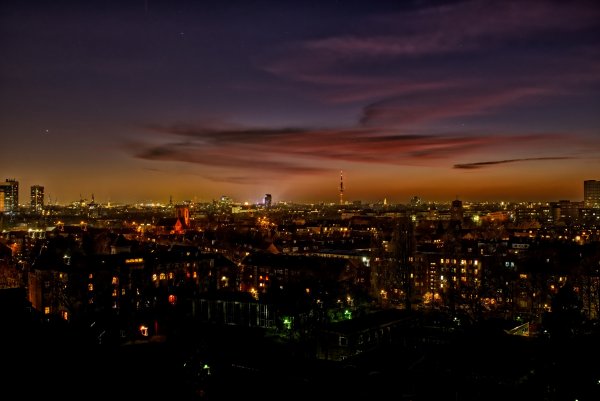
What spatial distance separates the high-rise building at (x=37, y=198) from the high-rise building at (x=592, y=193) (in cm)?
13585

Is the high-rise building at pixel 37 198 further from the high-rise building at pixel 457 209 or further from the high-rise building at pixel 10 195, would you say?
the high-rise building at pixel 457 209

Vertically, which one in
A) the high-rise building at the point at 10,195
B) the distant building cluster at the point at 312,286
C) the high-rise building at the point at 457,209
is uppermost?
the high-rise building at the point at 10,195

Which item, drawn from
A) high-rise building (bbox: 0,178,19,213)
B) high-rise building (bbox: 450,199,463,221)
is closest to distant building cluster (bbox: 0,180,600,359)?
high-rise building (bbox: 450,199,463,221)

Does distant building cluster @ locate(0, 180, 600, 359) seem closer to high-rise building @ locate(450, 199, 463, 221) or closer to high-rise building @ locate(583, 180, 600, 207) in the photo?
high-rise building @ locate(450, 199, 463, 221)

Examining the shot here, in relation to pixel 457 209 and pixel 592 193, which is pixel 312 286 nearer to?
pixel 457 209

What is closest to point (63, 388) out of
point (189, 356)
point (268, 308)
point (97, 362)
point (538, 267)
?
point (97, 362)

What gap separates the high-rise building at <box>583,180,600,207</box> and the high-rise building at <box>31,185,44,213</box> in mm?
135852

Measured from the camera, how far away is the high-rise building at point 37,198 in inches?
5679

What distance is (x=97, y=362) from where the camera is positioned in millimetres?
9617

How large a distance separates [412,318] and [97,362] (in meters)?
10.9

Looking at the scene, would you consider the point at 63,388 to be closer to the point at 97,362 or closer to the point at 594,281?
the point at 97,362

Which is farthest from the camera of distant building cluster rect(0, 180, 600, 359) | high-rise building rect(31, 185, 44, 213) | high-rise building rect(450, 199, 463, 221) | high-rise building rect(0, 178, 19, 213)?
high-rise building rect(31, 185, 44, 213)

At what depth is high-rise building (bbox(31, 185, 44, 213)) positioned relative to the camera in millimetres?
144250

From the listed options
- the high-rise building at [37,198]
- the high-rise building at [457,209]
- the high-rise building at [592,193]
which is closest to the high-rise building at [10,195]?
the high-rise building at [37,198]
